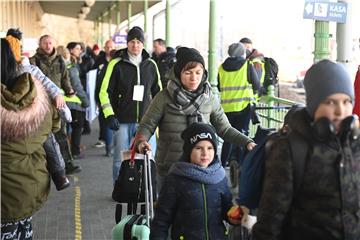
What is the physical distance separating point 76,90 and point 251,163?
6.92m

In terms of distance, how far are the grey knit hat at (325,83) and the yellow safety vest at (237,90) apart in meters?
6.18

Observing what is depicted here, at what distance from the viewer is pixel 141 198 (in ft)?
16.4

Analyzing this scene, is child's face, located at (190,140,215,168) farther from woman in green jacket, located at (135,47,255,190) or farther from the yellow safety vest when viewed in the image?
the yellow safety vest

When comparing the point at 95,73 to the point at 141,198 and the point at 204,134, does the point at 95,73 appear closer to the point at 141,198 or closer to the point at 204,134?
the point at 141,198

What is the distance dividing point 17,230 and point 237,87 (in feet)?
17.7

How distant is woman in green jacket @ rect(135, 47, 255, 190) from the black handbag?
29 centimetres

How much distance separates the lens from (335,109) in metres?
2.54

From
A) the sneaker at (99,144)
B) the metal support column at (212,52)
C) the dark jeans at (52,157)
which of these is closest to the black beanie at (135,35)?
the dark jeans at (52,157)

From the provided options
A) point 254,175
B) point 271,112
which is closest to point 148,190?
point 254,175

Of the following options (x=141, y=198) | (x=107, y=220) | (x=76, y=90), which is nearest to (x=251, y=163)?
(x=141, y=198)

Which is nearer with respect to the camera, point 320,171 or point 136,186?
point 320,171

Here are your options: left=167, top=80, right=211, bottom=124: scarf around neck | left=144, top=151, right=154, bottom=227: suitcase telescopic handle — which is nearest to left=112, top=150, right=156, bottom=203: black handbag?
left=144, top=151, right=154, bottom=227: suitcase telescopic handle

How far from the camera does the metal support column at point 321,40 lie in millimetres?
5562

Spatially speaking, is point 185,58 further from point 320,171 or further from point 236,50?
point 236,50
